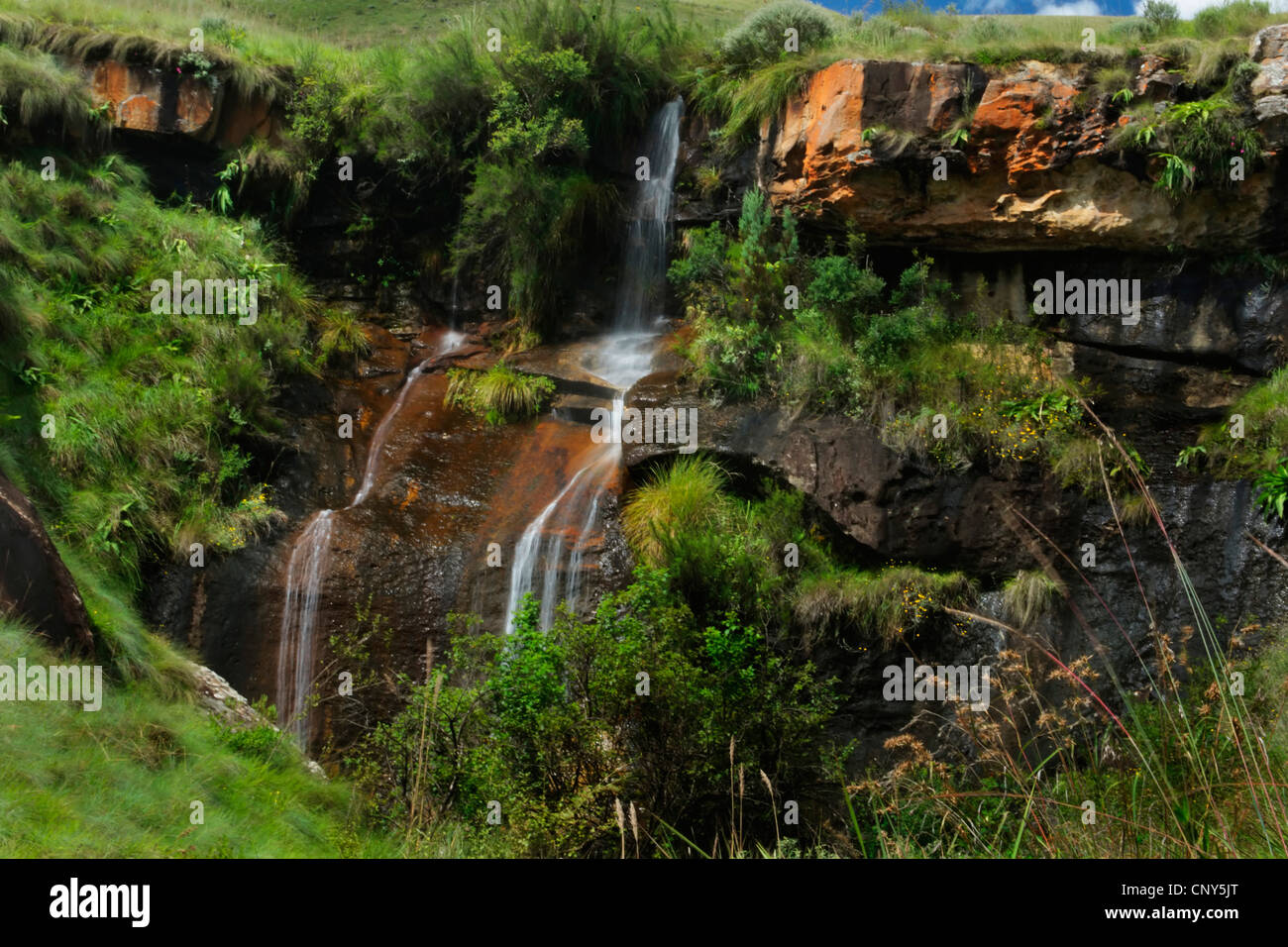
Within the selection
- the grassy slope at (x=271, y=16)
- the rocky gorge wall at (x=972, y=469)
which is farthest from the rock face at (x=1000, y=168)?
the grassy slope at (x=271, y=16)

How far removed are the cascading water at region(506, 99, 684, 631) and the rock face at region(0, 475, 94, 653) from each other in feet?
10.9

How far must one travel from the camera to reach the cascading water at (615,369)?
9562mm

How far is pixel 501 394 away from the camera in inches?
458

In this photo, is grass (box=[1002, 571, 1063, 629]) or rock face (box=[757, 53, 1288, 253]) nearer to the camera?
grass (box=[1002, 571, 1063, 629])

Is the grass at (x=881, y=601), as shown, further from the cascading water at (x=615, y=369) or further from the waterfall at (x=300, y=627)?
the waterfall at (x=300, y=627)

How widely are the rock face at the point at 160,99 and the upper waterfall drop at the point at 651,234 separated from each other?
230 inches

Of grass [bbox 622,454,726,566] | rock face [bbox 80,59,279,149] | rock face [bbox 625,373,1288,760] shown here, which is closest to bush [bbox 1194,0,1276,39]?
rock face [bbox 625,373,1288,760]

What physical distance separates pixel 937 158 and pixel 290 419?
7.51 metres

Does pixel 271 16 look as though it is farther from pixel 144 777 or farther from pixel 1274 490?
pixel 1274 490

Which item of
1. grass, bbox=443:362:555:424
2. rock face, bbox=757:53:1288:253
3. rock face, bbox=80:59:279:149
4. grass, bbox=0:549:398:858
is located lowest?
grass, bbox=0:549:398:858

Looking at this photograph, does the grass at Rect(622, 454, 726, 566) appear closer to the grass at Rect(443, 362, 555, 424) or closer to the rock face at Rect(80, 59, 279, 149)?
the grass at Rect(443, 362, 555, 424)

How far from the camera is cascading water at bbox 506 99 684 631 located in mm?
9562
